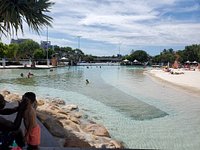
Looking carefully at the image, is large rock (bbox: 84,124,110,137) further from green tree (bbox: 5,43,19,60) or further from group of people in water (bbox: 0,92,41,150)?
green tree (bbox: 5,43,19,60)

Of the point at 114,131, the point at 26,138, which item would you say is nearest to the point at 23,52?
the point at 114,131

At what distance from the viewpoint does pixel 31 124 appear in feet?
22.2

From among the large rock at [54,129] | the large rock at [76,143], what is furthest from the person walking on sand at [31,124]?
the large rock at [54,129]

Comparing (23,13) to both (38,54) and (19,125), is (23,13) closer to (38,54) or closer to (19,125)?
(19,125)

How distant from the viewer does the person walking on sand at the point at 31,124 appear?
6.62 metres

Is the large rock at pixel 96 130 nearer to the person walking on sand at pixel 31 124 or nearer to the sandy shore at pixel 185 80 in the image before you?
the person walking on sand at pixel 31 124

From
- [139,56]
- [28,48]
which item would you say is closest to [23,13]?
[28,48]

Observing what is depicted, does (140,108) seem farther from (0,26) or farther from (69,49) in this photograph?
(69,49)

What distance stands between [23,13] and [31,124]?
8258 mm

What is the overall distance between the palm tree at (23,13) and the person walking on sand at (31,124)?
293 inches

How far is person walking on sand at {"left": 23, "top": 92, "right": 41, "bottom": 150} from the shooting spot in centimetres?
662

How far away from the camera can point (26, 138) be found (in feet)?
22.7

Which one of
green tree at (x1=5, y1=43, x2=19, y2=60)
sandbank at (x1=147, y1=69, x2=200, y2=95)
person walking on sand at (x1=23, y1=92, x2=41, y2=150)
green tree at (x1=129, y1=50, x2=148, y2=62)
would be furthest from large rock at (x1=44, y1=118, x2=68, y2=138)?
green tree at (x1=129, y1=50, x2=148, y2=62)

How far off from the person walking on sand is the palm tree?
7451 mm
